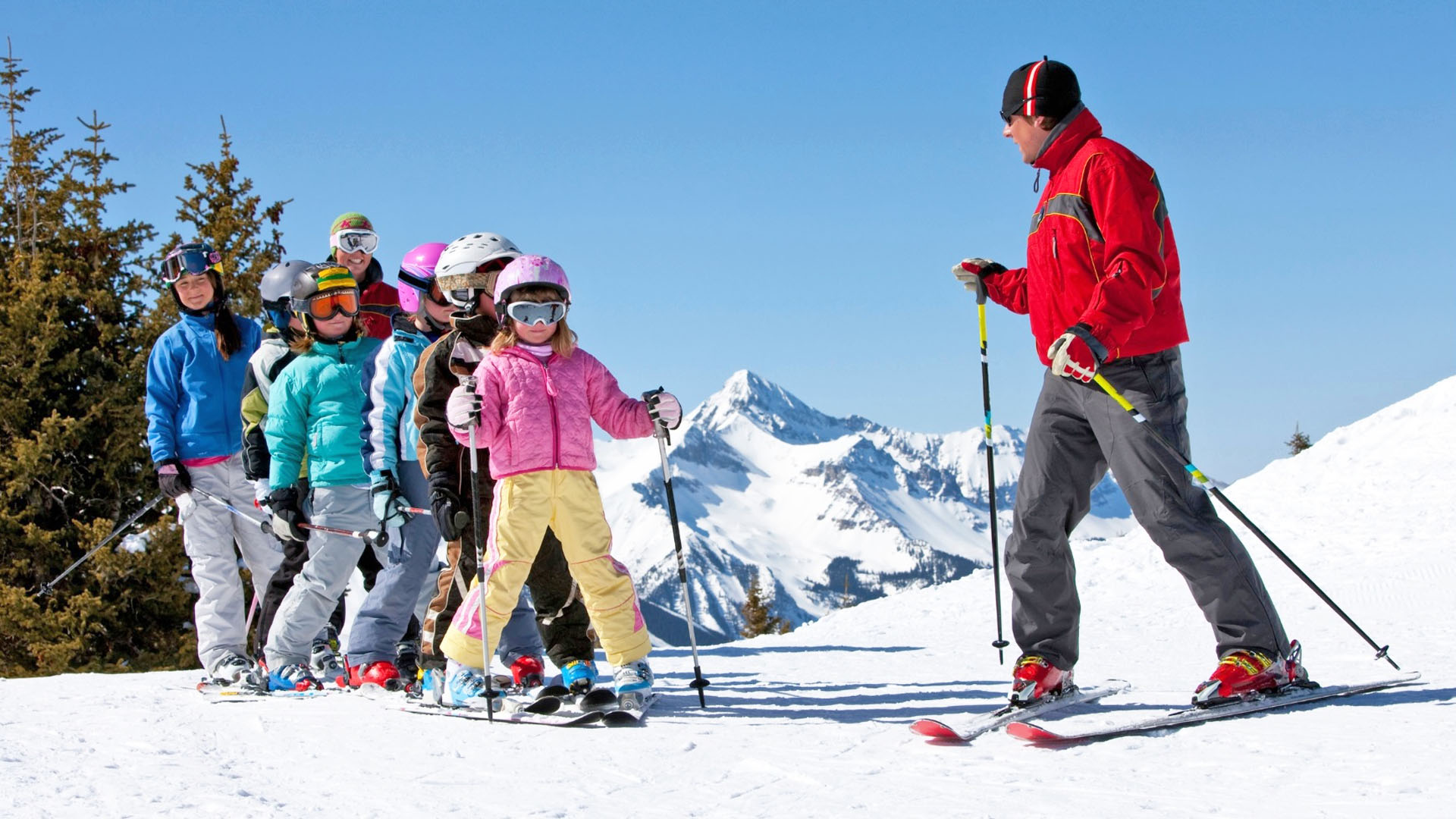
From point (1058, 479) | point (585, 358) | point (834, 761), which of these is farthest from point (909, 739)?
point (585, 358)

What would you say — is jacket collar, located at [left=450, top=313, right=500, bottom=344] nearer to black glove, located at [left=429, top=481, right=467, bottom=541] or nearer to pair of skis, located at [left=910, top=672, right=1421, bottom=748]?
black glove, located at [left=429, top=481, right=467, bottom=541]

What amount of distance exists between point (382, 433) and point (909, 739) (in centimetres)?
315

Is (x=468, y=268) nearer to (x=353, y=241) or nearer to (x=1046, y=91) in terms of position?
(x=353, y=241)

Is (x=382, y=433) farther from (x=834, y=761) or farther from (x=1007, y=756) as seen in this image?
(x=1007, y=756)

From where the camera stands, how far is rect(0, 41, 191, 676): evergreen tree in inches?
585

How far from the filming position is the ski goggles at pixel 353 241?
761 centimetres

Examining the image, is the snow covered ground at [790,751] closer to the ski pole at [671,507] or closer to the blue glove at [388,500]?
the ski pole at [671,507]

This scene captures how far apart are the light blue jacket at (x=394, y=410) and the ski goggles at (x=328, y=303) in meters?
0.65

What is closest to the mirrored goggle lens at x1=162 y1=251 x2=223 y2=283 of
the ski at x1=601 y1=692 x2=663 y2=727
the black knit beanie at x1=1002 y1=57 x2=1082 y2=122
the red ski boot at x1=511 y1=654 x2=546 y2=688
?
the red ski boot at x1=511 y1=654 x2=546 y2=688

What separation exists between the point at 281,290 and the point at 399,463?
156 centimetres

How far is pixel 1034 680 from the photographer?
460cm

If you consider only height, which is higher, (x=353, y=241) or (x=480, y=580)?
(x=353, y=241)

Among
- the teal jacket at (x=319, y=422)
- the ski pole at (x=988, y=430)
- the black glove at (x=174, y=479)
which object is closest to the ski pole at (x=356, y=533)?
the teal jacket at (x=319, y=422)

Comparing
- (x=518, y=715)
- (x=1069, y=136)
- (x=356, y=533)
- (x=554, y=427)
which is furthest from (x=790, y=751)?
(x=356, y=533)
